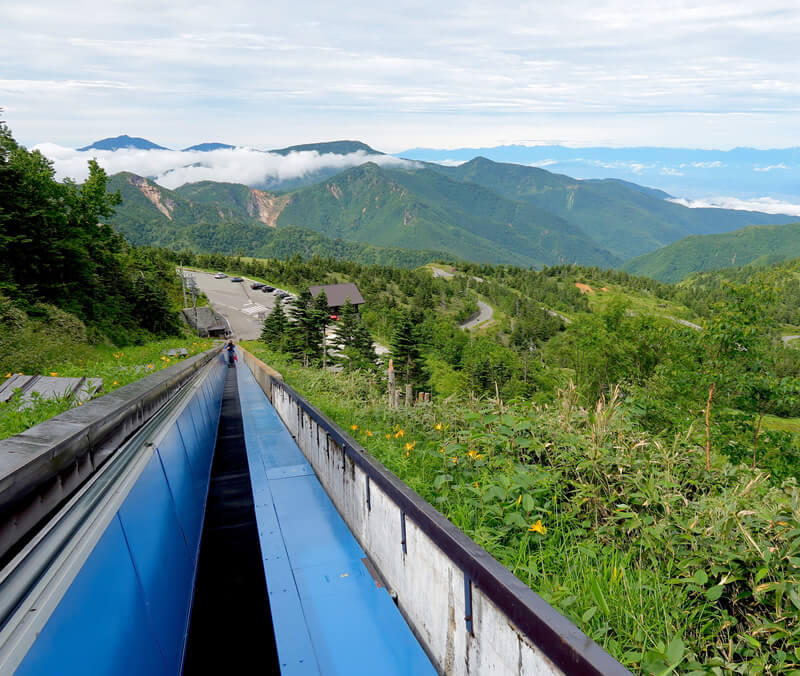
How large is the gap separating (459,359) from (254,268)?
70.1 metres

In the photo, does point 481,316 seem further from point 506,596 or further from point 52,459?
point 52,459

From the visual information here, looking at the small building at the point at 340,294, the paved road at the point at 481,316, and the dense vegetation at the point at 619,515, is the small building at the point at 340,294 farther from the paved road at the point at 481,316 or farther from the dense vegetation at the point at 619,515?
the dense vegetation at the point at 619,515

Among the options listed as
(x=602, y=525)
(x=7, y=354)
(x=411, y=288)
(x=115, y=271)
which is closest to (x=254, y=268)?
(x=411, y=288)

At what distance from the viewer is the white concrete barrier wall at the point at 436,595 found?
209 centimetres

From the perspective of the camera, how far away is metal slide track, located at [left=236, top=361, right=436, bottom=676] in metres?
2.89

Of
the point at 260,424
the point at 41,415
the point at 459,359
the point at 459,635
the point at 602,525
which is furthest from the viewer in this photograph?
the point at 459,359

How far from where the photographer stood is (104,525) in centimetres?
193

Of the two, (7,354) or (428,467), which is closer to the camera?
(428,467)

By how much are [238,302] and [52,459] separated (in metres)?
97.9

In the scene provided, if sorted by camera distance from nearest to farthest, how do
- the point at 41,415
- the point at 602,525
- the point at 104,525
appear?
the point at 104,525 → the point at 602,525 → the point at 41,415

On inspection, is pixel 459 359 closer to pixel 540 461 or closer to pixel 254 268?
pixel 254 268

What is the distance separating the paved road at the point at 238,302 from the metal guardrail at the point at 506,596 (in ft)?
233

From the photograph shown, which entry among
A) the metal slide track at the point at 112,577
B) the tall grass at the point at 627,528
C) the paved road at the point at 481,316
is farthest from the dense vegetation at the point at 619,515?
the paved road at the point at 481,316

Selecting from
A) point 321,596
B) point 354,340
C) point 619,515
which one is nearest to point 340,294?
point 354,340
